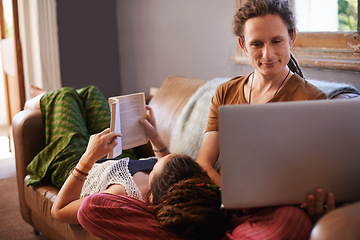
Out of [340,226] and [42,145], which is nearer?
[340,226]

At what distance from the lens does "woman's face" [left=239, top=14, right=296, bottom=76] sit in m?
1.61

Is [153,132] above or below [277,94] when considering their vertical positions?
below

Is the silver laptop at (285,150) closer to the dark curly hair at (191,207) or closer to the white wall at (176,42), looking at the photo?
the dark curly hair at (191,207)

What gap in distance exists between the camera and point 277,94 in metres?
1.67

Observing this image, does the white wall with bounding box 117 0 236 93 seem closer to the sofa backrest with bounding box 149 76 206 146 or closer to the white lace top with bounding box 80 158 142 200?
the sofa backrest with bounding box 149 76 206 146

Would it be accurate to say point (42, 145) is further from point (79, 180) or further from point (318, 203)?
point (318, 203)

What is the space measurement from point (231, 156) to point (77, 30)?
3.22 metres

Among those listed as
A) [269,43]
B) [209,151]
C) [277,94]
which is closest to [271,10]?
[269,43]

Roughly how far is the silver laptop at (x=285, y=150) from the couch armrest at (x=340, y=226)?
14 centimetres

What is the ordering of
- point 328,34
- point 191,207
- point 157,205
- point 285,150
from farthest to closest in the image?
point 328,34 < point 157,205 < point 191,207 < point 285,150

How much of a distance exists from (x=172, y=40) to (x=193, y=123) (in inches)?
52.6

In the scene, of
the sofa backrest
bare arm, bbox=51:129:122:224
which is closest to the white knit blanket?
the sofa backrest

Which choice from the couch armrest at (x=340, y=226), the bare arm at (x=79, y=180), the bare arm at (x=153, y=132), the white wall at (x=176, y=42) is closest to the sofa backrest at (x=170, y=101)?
the white wall at (x=176, y=42)

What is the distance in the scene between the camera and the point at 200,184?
1436 mm
